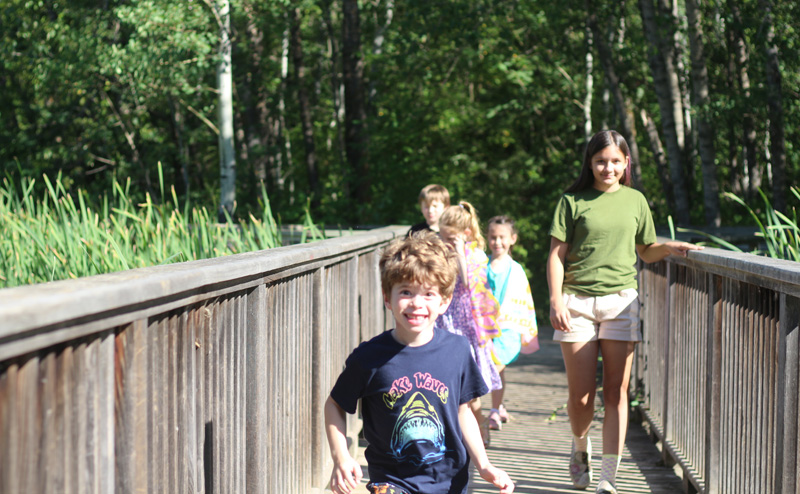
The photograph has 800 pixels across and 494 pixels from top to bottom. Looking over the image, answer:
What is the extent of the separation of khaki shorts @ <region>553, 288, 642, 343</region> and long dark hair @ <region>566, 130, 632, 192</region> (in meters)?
0.58

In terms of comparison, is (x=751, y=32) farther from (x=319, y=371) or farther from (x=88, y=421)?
(x=88, y=421)

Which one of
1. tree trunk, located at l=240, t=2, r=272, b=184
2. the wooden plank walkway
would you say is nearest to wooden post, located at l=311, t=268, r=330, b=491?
the wooden plank walkway

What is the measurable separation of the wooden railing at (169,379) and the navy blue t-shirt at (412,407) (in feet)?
1.29

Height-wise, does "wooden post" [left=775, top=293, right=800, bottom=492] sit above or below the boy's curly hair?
below

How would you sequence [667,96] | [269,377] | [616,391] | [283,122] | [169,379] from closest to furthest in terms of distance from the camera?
1. [169,379]
2. [269,377]
3. [616,391]
4. [667,96]
5. [283,122]

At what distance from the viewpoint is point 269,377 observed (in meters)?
3.30

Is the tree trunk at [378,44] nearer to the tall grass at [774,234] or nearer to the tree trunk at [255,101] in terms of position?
the tree trunk at [255,101]

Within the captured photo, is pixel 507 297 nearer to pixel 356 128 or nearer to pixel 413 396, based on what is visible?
pixel 413 396

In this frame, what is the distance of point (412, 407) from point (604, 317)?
6.40ft

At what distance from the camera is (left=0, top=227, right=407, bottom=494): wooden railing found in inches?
58.9

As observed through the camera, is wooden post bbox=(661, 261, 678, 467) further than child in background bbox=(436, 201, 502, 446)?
No

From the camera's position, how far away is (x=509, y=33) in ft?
67.2

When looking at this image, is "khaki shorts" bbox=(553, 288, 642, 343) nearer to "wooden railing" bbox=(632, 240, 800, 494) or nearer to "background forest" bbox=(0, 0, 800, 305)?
"wooden railing" bbox=(632, 240, 800, 494)

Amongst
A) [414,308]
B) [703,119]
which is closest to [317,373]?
[414,308]
